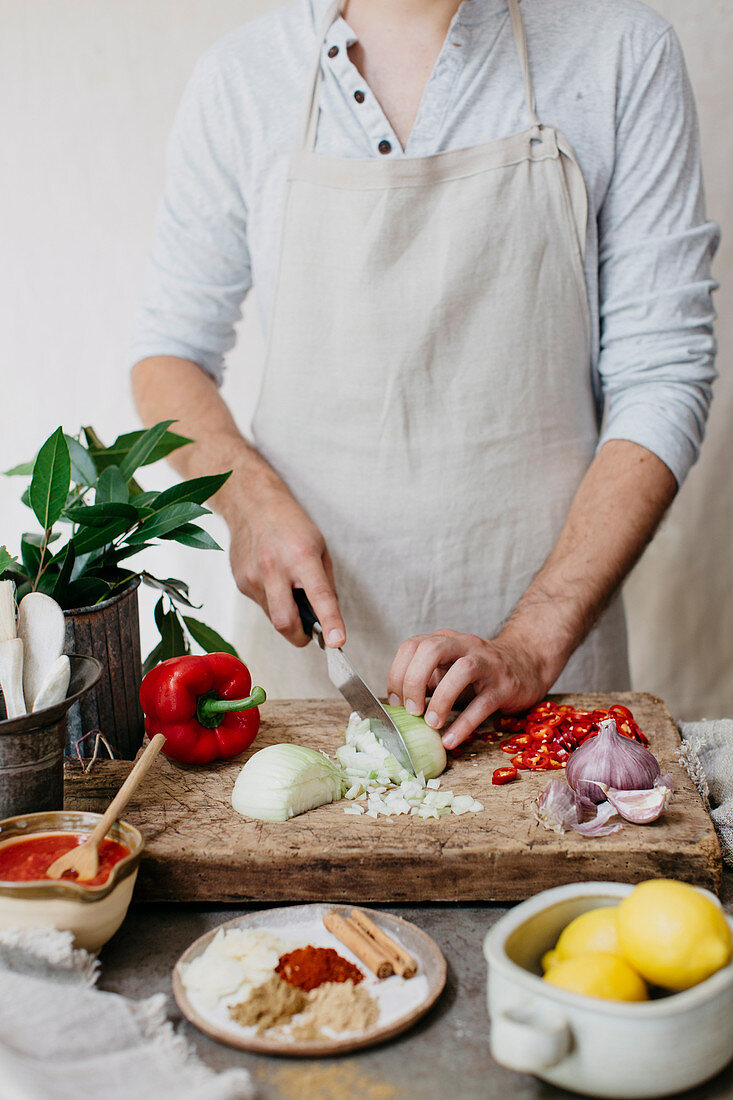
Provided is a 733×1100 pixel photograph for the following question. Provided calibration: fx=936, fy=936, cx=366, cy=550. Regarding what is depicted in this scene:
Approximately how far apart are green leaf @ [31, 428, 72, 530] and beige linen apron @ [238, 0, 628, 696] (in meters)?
0.66

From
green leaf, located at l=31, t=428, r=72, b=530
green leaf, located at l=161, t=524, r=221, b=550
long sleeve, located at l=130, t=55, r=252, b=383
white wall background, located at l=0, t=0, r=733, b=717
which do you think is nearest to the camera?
green leaf, located at l=31, t=428, r=72, b=530

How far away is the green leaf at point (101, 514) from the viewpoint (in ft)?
3.56

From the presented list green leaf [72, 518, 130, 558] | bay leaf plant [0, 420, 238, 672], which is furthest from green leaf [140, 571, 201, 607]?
green leaf [72, 518, 130, 558]

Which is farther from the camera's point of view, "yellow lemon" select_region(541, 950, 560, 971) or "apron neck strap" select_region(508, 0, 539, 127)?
"apron neck strap" select_region(508, 0, 539, 127)

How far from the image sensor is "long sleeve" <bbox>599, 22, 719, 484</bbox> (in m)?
1.56

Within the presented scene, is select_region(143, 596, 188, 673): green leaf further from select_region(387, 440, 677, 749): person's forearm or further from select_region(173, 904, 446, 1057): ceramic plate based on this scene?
select_region(173, 904, 446, 1057): ceramic plate

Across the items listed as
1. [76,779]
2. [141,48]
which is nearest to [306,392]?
[76,779]

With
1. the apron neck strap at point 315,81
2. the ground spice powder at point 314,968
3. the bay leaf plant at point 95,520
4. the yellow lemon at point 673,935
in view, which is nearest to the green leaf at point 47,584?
the bay leaf plant at point 95,520

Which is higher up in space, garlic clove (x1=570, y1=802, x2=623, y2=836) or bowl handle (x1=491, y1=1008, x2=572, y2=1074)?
bowl handle (x1=491, y1=1008, x2=572, y2=1074)

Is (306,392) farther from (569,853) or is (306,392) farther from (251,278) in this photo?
(569,853)

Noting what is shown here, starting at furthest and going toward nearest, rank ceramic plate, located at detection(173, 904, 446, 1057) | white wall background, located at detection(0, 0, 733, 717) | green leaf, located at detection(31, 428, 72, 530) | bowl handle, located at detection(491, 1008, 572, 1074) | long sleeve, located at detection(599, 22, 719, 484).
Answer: white wall background, located at detection(0, 0, 733, 717) → long sleeve, located at detection(599, 22, 719, 484) → green leaf, located at detection(31, 428, 72, 530) → ceramic plate, located at detection(173, 904, 446, 1057) → bowl handle, located at detection(491, 1008, 572, 1074)

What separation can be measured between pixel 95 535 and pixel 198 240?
0.82m

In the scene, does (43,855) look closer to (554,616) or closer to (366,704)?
(366,704)

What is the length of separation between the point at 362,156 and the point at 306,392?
413mm
